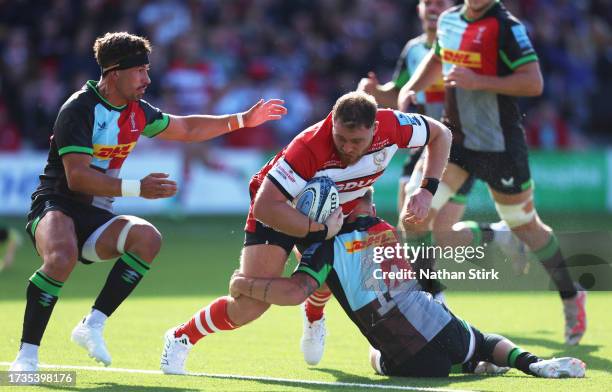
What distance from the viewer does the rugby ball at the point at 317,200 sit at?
20.5 ft

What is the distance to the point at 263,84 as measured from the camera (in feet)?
58.1

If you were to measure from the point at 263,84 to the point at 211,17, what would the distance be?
1.93 metres

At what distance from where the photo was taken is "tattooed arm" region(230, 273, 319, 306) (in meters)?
6.04

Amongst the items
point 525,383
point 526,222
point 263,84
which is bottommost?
point 525,383

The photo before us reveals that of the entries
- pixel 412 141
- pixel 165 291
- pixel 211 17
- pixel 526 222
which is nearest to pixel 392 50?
pixel 211 17

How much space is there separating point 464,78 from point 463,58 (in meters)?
0.32

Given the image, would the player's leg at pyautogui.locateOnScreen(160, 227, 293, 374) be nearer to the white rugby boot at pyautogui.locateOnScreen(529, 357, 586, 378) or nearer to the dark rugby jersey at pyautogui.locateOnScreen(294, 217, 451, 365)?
the dark rugby jersey at pyautogui.locateOnScreen(294, 217, 451, 365)

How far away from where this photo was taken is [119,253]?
6699 mm

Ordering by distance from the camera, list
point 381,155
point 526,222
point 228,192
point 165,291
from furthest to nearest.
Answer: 1. point 228,192
2. point 165,291
3. point 526,222
4. point 381,155

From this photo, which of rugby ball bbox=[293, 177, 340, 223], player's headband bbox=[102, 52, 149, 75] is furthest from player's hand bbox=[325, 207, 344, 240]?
player's headband bbox=[102, 52, 149, 75]

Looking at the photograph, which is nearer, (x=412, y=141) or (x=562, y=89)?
(x=412, y=141)

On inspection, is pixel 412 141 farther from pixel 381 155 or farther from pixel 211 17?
pixel 211 17

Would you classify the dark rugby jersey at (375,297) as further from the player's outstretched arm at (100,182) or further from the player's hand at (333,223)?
the player's outstretched arm at (100,182)

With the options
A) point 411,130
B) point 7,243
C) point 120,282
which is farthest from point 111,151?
point 7,243
